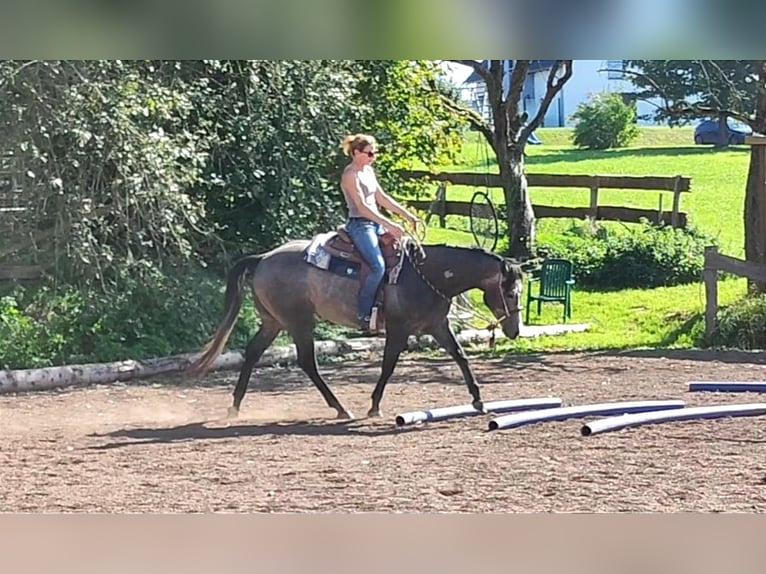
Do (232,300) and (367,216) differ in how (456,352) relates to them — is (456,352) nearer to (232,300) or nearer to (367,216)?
(367,216)

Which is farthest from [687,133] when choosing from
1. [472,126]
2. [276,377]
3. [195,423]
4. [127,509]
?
[127,509]

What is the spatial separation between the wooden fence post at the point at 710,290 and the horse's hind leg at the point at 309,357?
8.80 ft

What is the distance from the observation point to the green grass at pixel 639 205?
736 cm

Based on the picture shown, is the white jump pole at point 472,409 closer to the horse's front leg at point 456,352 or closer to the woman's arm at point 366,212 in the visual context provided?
the horse's front leg at point 456,352

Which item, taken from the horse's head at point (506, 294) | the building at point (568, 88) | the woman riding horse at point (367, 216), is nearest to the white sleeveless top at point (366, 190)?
the woman riding horse at point (367, 216)

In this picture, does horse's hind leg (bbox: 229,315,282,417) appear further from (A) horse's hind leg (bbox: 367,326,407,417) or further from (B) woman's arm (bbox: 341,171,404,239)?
(B) woman's arm (bbox: 341,171,404,239)

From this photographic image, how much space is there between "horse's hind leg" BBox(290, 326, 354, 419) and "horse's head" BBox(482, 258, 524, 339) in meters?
1.01

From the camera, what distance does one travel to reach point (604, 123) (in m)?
7.30

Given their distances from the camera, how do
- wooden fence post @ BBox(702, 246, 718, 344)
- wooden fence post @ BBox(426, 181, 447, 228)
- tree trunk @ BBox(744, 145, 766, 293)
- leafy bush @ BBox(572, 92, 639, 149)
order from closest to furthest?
leafy bush @ BBox(572, 92, 639, 149)
wooden fence post @ BBox(426, 181, 447, 228)
wooden fence post @ BBox(702, 246, 718, 344)
tree trunk @ BBox(744, 145, 766, 293)

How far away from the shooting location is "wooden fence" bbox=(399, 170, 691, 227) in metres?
7.39

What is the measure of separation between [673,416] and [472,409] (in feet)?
3.58

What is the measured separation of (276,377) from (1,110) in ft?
8.18

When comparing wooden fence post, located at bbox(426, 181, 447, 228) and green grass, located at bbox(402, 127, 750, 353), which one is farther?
wooden fence post, located at bbox(426, 181, 447, 228)

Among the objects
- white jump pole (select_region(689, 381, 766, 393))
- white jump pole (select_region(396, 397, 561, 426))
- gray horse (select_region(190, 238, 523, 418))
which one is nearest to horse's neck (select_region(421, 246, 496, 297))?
gray horse (select_region(190, 238, 523, 418))
